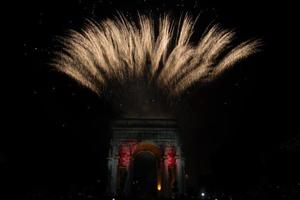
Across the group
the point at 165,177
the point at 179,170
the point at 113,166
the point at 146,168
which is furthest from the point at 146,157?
the point at 179,170

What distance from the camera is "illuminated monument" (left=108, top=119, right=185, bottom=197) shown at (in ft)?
169

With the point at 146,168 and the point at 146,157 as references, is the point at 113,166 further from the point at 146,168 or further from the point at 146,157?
the point at 146,157

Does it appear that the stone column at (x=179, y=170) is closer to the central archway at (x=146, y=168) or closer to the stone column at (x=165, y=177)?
the stone column at (x=165, y=177)

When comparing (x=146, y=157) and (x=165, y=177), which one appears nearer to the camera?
(x=165, y=177)

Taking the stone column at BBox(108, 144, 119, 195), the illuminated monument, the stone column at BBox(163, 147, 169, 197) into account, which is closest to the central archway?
the illuminated monument

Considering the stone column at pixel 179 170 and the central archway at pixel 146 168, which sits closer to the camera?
the stone column at pixel 179 170

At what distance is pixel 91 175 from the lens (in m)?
54.3

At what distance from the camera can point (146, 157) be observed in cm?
5794

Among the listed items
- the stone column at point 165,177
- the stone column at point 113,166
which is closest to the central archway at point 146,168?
the stone column at point 165,177

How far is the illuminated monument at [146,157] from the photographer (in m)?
51.7

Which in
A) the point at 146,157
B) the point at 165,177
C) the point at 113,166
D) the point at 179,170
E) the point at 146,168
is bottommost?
the point at 165,177

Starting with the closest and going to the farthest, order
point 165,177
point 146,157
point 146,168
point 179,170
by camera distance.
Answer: point 165,177, point 179,170, point 146,168, point 146,157

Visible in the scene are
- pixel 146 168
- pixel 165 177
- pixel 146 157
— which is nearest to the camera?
pixel 165 177

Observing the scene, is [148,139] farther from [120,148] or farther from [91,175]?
[91,175]
